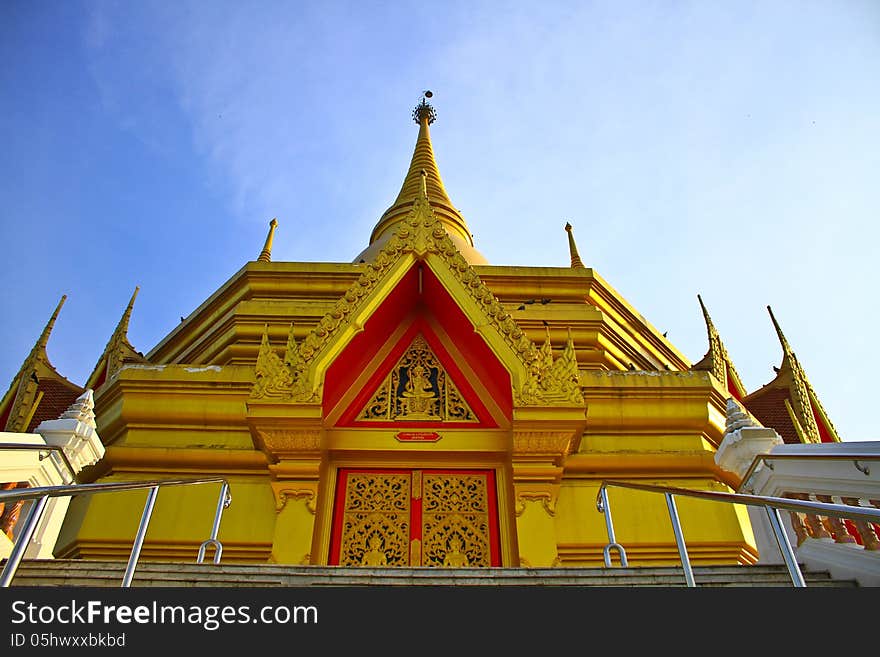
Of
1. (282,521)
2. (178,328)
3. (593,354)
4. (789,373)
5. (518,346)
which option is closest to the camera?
(282,521)

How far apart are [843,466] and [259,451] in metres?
6.07

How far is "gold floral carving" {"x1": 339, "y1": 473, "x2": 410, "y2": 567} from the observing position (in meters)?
7.34

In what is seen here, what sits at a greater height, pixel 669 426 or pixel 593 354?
pixel 593 354

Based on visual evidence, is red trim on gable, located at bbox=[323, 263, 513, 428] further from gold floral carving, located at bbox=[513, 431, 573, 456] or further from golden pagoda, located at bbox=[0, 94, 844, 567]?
gold floral carving, located at bbox=[513, 431, 573, 456]

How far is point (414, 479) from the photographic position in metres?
7.95

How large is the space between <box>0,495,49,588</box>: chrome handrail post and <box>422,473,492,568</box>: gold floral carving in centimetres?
429

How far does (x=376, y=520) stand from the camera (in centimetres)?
761

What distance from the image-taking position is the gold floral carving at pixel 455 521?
289 inches

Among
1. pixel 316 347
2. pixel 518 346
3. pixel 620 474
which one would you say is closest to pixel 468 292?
pixel 518 346

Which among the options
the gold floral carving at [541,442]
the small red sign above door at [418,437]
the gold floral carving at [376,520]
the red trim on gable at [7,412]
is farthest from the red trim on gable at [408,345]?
the red trim on gable at [7,412]

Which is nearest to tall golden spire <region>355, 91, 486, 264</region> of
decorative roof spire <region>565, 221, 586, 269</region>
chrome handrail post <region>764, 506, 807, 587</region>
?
decorative roof spire <region>565, 221, 586, 269</region>

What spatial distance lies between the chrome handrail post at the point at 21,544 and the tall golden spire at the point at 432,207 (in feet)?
35.8

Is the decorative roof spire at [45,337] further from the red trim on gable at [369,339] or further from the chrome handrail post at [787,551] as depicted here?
the chrome handrail post at [787,551]

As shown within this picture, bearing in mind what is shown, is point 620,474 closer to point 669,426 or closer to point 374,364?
point 669,426
